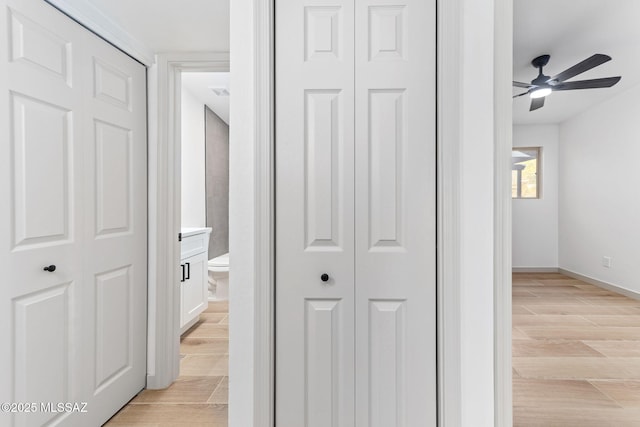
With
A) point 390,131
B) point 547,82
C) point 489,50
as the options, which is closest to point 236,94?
point 390,131

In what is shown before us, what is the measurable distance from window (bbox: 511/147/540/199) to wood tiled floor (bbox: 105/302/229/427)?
561cm

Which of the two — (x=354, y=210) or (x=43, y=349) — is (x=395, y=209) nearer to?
(x=354, y=210)

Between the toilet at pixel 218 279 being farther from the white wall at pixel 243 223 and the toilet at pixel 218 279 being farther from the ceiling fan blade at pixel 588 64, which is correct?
the ceiling fan blade at pixel 588 64

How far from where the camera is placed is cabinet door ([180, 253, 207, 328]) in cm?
282

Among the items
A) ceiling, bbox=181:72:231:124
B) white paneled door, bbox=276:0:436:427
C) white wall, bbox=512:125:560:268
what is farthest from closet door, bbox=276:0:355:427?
white wall, bbox=512:125:560:268

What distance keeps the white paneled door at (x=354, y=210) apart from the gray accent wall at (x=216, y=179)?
320 centimetres

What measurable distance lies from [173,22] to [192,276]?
2.08 metres

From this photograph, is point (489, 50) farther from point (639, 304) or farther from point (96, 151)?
point (639, 304)

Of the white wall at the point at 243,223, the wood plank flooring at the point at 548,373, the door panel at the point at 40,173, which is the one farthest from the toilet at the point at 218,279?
the white wall at the point at 243,223

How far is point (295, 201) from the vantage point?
1258mm

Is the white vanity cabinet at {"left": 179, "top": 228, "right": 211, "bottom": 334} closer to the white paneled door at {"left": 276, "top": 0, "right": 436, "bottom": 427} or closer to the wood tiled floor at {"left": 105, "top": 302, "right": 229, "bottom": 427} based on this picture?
the wood tiled floor at {"left": 105, "top": 302, "right": 229, "bottom": 427}

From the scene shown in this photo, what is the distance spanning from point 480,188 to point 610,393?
1970 millimetres

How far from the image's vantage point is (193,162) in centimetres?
376

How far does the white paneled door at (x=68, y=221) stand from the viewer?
127 cm
